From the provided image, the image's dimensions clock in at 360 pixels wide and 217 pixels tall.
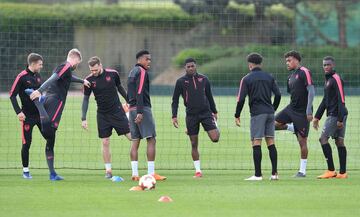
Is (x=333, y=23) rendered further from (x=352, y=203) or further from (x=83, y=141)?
(x=352, y=203)

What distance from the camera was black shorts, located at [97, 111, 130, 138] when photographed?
15.3 meters

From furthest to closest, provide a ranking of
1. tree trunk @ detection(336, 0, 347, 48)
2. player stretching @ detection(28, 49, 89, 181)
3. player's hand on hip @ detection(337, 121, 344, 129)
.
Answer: tree trunk @ detection(336, 0, 347, 48), player's hand on hip @ detection(337, 121, 344, 129), player stretching @ detection(28, 49, 89, 181)

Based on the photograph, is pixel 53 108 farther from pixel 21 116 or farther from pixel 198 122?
pixel 198 122

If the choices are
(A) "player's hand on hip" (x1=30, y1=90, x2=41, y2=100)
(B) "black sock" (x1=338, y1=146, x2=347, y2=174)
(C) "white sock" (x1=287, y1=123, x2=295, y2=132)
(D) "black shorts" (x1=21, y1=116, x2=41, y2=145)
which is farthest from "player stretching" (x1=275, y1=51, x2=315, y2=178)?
(D) "black shorts" (x1=21, y1=116, x2=41, y2=145)

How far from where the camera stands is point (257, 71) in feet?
48.9

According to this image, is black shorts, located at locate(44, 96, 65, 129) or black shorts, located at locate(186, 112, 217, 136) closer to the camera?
black shorts, located at locate(44, 96, 65, 129)

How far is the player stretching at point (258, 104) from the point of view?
14789 millimetres

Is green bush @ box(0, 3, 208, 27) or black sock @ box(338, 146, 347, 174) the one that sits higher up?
green bush @ box(0, 3, 208, 27)

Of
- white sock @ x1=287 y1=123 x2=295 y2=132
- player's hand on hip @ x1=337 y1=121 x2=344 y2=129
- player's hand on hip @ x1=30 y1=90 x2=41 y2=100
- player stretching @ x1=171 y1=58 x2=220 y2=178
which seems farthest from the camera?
white sock @ x1=287 y1=123 x2=295 y2=132

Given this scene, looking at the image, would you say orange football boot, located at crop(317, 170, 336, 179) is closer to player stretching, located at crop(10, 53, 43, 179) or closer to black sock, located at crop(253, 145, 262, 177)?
black sock, located at crop(253, 145, 262, 177)

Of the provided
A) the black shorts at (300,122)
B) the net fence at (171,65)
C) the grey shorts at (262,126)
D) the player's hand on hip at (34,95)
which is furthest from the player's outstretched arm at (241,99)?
→ the player's hand on hip at (34,95)

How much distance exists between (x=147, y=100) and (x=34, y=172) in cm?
273

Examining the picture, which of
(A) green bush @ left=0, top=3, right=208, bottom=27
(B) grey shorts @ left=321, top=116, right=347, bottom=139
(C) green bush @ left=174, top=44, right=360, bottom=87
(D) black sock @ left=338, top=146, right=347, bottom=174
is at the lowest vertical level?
(D) black sock @ left=338, top=146, right=347, bottom=174

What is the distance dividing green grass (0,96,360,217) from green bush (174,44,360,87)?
1.79 meters
